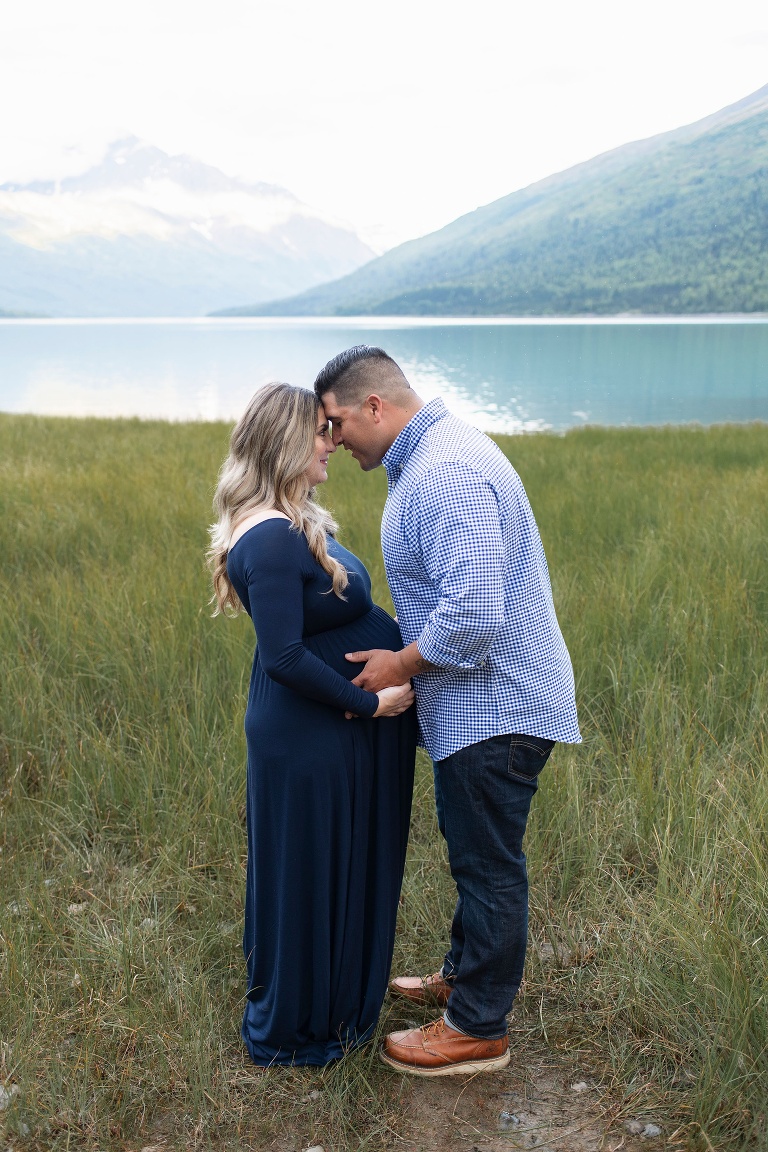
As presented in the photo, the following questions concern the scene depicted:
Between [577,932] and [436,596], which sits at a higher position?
[436,596]

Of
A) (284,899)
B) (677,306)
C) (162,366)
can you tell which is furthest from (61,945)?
(677,306)

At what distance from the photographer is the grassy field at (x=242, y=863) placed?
9.34ft

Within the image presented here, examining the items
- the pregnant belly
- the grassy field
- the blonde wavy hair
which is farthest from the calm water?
the blonde wavy hair

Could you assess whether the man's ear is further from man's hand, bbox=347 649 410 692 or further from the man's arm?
A: man's hand, bbox=347 649 410 692

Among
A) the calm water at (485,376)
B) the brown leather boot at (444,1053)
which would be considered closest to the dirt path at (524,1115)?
the brown leather boot at (444,1053)

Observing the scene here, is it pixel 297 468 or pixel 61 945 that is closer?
pixel 297 468

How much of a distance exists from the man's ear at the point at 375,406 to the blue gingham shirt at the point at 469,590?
0.09 m

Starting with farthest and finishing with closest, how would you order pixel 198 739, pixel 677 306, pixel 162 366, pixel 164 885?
pixel 677 306, pixel 162 366, pixel 198 739, pixel 164 885

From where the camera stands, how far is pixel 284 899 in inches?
116

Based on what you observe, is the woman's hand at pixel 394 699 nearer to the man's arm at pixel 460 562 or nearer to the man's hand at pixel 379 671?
the man's hand at pixel 379 671

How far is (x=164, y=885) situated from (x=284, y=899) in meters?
1.10

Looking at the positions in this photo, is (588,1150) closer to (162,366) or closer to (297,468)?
(297,468)

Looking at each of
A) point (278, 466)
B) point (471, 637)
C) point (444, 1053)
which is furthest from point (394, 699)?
point (444, 1053)

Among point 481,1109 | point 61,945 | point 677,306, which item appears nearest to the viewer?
point 481,1109
